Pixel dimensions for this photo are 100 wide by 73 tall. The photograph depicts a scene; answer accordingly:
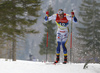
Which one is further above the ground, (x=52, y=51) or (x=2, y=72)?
(x=2, y=72)

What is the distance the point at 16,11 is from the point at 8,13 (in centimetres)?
63

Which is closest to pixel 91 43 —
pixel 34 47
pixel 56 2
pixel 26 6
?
pixel 26 6

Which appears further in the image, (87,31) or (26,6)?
(87,31)

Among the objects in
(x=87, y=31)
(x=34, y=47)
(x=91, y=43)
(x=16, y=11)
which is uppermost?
(x=16, y=11)

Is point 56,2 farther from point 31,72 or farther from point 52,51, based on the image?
point 31,72

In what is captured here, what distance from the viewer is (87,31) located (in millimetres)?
22516

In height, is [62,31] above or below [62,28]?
below

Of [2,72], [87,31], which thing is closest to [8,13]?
[2,72]

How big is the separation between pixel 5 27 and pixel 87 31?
44.7 feet

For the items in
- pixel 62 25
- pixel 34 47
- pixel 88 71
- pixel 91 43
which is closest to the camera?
pixel 88 71

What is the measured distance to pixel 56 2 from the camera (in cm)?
17850

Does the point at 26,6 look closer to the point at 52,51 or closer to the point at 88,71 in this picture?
the point at 88,71

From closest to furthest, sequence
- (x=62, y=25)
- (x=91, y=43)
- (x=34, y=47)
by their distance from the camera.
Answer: (x=62, y=25)
(x=91, y=43)
(x=34, y=47)

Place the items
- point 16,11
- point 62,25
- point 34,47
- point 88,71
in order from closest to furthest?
point 88,71
point 62,25
point 16,11
point 34,47
